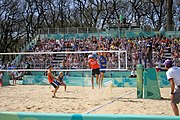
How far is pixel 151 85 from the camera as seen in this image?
9914 millimetres

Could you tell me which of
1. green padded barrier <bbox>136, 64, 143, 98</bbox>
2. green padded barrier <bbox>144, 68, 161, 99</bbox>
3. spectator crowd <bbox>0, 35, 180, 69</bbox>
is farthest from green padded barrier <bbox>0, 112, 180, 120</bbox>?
spectator crowd <bbox>0, 35, 180, 69</bbox>

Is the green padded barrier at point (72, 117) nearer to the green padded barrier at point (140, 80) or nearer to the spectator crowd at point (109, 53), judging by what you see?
the green padded barrier at point (140, 80)

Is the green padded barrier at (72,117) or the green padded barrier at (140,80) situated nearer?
the green padded barrier at (72,117)

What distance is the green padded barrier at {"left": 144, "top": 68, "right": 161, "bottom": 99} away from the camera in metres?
9.88

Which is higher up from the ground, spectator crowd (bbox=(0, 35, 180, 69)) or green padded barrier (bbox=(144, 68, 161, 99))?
spectator crowd (bbox=(0, 35, 180, 69))

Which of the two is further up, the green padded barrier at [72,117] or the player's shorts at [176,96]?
the green padded barrier at [72,117]

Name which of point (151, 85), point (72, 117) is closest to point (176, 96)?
point (151, 85)

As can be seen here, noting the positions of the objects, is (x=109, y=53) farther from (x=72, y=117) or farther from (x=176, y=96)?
(x=72, y=117)

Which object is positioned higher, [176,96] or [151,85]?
[176,96]

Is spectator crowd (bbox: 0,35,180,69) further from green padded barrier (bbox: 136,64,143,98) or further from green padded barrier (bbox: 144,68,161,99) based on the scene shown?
green padded barrier (bbox: 144,68,161,99)

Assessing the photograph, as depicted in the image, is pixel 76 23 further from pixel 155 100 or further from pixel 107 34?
pixel 155 100

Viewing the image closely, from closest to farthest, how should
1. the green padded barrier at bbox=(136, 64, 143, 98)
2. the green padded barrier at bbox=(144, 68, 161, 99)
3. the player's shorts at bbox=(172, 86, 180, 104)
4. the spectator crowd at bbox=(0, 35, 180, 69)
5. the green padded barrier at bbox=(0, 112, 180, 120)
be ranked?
1. the green padded barrier at bbox=(0, 112, 180, 120)
2. the player's shorts at bbox=(172, 86, 180, 104)
3. the green padded barrier at bbox=(144, 68, 161, 99)
4. the green padded barrier at bbox=(136, 64, 143, 98)
5. the spectator crowd at bbox=(0, 35, 180, 69)

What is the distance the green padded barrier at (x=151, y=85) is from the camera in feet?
32.4

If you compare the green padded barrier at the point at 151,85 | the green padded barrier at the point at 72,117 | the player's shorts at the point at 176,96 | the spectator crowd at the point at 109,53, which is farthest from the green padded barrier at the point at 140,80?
the green padded barrier at the point at 72,117
